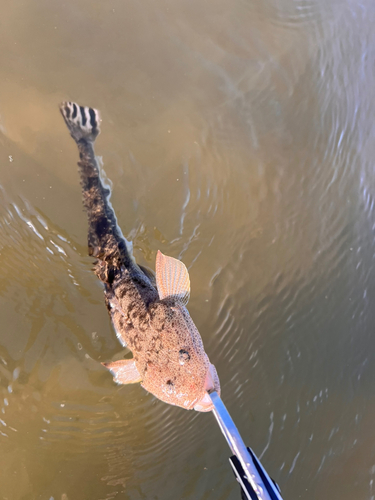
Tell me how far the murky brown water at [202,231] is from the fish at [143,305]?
0.78 feet

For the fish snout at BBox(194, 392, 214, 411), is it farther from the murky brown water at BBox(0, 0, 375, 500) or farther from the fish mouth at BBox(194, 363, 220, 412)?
the murky brown water at BBox(0, 0, 375, 500)

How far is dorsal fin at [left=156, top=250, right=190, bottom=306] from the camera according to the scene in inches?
87.5

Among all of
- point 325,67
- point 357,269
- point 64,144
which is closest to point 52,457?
point 64,144

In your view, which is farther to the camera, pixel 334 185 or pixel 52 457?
pixel 334 185

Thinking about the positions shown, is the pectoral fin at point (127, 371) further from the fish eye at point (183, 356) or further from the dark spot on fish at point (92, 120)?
the dark spot on fish at point (92, 120)

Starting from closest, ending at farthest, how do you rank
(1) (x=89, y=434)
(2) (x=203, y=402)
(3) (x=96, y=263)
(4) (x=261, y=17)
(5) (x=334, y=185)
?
(2) (x=203, y=402) < (3) (x=96, y=263) < (1) (x=89, y=434) < (4) (x=261, y=17) < (5) (x=334, y=185)

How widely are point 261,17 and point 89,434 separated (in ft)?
16.0

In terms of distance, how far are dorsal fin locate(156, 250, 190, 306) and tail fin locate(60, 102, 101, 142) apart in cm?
153

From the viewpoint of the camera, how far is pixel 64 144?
309cm

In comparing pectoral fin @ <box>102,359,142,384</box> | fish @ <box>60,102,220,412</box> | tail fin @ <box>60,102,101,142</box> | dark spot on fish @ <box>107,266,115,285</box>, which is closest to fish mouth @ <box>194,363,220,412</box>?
fish @ <box>60,102,220,412</box>

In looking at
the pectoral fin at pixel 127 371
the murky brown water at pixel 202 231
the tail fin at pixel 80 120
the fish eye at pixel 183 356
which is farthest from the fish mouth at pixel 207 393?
the tail fin at pixel 80 120

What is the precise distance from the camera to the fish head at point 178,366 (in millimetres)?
1957

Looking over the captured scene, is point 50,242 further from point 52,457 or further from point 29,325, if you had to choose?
point 52,457

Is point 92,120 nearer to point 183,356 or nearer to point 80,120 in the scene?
point 80,120
